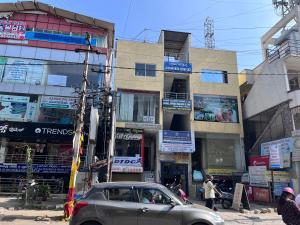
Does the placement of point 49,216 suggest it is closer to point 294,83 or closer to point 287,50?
point 287,50

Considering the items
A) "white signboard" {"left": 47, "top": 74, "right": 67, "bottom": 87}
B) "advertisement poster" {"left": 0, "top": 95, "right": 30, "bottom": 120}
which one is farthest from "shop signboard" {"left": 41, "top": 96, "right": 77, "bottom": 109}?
"advertisement poster" {"left": 0, "top": 95, "right": 30, "bottom": 120}

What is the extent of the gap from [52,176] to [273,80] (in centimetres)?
1866

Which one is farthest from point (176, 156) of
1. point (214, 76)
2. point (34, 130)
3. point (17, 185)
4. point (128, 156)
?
point (17, 185)

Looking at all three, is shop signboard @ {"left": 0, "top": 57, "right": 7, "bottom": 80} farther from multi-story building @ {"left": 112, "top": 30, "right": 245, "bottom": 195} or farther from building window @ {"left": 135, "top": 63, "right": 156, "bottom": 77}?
building window @ {"left": 135, "top": 63, "right": 156, "bottom": 77}

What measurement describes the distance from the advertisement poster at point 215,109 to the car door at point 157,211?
19.5 meters

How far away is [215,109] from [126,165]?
9.47 m

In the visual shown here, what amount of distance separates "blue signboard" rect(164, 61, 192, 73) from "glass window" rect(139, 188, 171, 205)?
67.4 ft

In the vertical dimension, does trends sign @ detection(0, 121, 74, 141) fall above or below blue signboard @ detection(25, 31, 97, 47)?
below

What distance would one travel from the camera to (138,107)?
26469 millimetres

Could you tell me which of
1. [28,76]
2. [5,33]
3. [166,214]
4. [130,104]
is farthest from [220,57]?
[166,214]

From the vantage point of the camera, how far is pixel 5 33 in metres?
26.8

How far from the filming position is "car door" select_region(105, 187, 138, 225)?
7523 millimetres

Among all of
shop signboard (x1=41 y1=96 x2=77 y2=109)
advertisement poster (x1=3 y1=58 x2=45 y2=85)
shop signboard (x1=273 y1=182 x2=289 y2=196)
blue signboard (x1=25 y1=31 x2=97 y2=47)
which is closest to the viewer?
shop signboard (x1=273 y1=182 x2=289 y2=196)

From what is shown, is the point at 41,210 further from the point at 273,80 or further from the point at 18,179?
the point at 273,80
